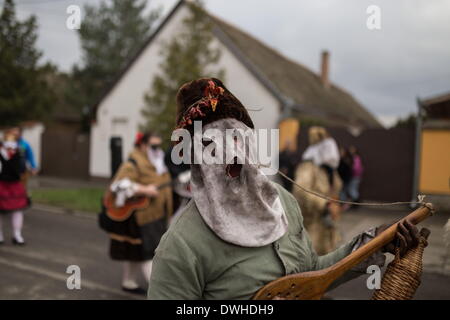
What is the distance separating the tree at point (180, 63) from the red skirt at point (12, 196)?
4458 mm

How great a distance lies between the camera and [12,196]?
7.33 meters

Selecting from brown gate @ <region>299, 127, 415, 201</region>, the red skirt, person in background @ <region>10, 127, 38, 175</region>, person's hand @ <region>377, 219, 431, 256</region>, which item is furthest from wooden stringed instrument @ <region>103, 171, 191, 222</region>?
brown gate @ <region>299, 127, 415, 201</region>

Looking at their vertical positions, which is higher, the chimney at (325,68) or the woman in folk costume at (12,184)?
the chimney at (325,68)

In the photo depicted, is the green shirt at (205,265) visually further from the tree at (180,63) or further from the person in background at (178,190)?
the tree at (180,63)

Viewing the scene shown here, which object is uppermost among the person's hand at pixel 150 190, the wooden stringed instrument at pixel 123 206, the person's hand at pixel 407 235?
the person's hand at pixel 407 235

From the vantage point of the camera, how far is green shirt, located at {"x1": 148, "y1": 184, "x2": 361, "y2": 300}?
143cm

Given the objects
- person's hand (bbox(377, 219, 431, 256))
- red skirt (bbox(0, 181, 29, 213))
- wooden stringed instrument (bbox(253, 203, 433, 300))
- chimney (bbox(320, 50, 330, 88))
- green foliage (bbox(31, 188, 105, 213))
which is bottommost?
green foliage (bbox(31, 188, 105, 213))

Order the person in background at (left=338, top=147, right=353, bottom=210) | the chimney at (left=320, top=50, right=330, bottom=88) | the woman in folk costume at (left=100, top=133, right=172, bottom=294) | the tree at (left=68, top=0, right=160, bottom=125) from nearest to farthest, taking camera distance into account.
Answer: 1. the woman in folk costume at (left=100, top=133, right=172, bottom=294)
2. the person in background at (left=338, top=147, right=353, bottom=210)
3. the chimney at (left=320, top=50, right=330, bottom=88)
4. the tree at (left=68, top=0, right=160, bottom=125)

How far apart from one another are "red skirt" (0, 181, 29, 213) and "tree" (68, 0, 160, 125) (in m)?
28.9

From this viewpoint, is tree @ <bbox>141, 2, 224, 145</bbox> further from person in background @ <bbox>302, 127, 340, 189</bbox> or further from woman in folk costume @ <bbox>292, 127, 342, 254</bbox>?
woman in folk costume @ <bbox>292, 127, 342, 254</bbox>

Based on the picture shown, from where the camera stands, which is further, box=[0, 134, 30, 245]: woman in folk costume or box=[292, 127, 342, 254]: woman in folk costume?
box=[0, 134, 30, 245]: woman in folk costume

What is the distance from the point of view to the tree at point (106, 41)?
3559 centimetres

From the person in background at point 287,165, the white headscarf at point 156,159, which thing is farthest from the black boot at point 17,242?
the person in background at point 287,165
